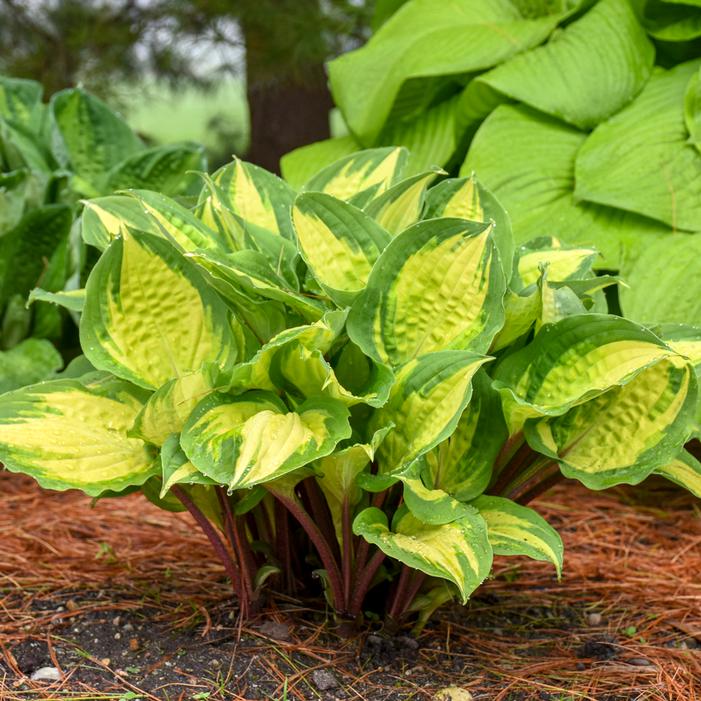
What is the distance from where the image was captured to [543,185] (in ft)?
6.91

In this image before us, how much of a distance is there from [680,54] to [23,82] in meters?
1.61

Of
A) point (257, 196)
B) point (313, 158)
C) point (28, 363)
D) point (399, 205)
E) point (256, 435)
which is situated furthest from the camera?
point (313, 158)

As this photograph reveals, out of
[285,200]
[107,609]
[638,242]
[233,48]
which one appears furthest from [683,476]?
[233,48]

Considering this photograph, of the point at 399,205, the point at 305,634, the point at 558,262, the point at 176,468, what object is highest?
the point at 399,205

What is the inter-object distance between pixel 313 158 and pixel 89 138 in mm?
611

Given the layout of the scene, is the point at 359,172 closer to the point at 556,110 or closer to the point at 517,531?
the point at 517,531

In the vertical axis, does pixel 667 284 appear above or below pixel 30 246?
below

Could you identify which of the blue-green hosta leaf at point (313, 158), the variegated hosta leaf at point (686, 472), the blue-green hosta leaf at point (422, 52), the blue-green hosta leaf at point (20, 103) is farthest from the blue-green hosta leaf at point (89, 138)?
the variegated hosta leaf at point (686, 472)

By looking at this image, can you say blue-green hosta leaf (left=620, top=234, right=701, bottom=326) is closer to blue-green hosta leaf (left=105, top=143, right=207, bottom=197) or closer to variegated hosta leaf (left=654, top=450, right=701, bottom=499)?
variegated hosta leaf (left=654, top=450, right=701, bottom=499)

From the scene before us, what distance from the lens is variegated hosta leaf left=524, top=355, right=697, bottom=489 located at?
1057mm

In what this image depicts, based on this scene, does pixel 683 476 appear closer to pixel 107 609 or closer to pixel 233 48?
pixel 107 609

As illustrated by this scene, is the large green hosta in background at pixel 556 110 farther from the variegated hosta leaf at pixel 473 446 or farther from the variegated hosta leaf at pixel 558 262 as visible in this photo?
the variegated hosta leaf at pixel 473 446

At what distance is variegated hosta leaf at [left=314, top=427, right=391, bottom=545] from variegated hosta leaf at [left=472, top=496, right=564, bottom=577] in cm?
16

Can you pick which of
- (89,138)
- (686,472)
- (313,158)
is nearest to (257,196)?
(686,472)
